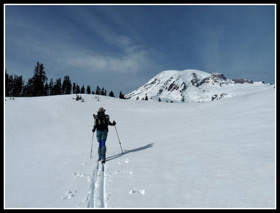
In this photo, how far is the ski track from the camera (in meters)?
4.07

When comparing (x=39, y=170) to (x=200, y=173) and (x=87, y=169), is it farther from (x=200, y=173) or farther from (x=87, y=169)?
(x=200, y=173)

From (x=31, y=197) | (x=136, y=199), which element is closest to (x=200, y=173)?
(x=136, y=199)

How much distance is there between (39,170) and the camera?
6598 mm

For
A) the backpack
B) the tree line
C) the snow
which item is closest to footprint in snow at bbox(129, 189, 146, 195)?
the snow

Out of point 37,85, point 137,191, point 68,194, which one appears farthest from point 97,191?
point 37,85

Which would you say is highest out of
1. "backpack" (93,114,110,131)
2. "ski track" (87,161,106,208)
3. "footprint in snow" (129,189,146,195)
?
"backpack" (93,114,110,131)

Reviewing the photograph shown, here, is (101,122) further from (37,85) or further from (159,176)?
(37,85)

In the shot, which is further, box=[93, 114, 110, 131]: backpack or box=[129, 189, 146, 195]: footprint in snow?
box=[93, 114, 110, 131]: backpack

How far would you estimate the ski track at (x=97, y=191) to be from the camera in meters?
4.07

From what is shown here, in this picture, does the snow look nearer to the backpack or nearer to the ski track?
the ski track

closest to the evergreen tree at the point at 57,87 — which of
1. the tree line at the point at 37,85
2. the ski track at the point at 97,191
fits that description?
the tree line at the point at 37,85

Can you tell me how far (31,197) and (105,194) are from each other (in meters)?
1.77

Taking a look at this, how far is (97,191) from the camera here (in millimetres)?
4719

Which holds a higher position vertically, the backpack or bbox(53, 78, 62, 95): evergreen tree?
bbox(53, 78, 62, 95): evergreen tree
